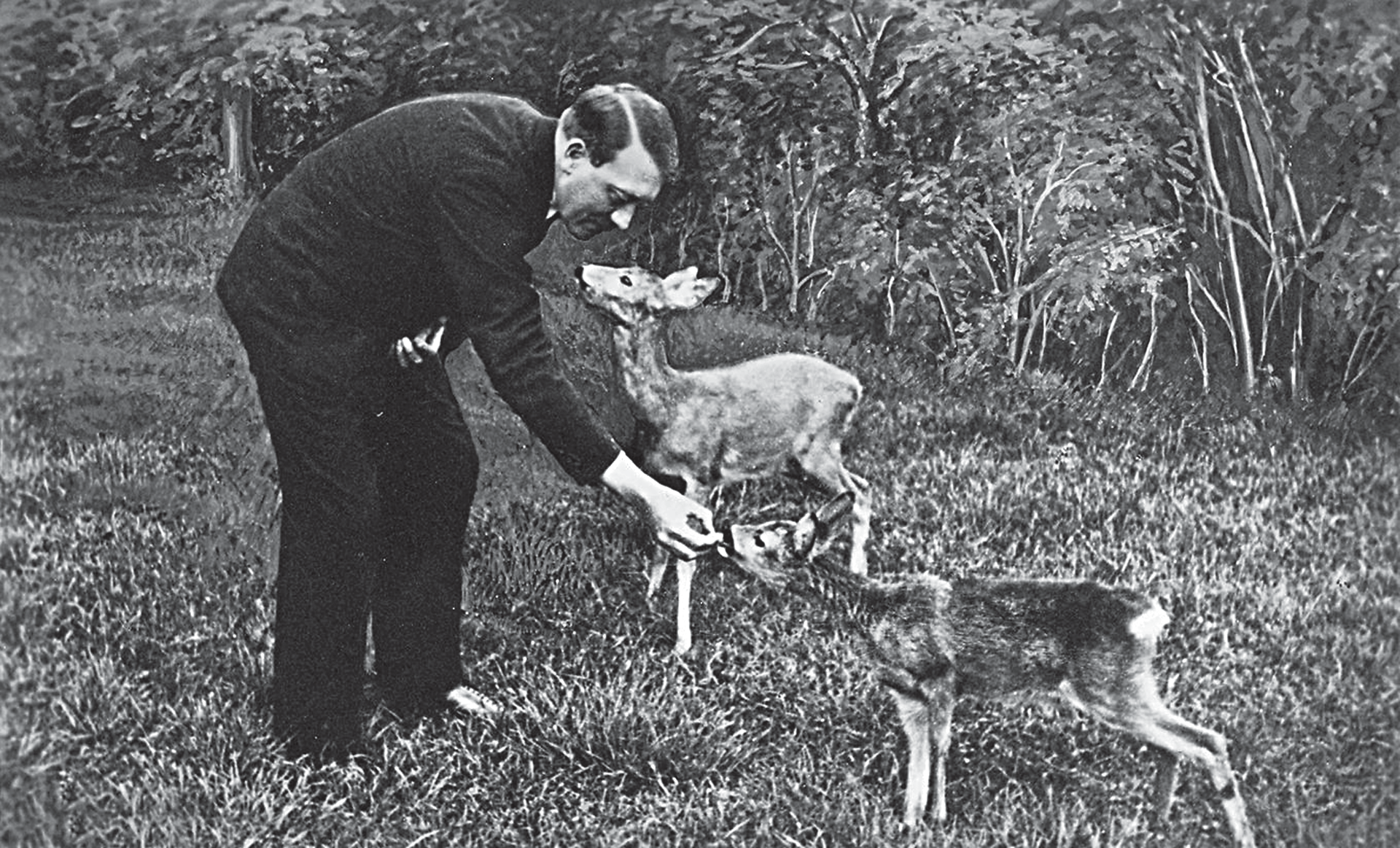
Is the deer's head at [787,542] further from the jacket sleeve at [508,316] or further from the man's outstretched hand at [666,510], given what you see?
the jacket sleeve at [508,316]

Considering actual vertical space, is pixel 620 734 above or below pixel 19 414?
below

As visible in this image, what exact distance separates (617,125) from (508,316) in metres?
0.52

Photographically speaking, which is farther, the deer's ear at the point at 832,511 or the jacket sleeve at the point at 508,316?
the deer's ear at the point at 832,511

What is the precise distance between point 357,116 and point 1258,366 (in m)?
2.29

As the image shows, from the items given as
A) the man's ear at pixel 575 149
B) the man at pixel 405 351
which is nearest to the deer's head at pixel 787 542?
the man at pixel 405 351

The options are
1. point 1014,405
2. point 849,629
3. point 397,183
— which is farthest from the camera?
point 1014,405

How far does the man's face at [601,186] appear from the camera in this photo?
3.26 metres

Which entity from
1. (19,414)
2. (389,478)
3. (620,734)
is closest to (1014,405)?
(620,734)

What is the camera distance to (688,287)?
3568 mm

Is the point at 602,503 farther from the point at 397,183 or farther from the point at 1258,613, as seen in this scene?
the point at 1258,613

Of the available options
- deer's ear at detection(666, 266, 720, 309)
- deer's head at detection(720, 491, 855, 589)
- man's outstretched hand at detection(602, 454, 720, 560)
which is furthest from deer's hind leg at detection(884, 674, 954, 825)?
deer's ear at detection(666, 266, 720, 309)

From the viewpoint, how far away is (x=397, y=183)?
128 inches

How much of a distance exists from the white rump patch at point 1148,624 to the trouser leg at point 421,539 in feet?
5.03

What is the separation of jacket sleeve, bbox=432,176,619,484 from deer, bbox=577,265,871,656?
14.5 inches
